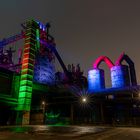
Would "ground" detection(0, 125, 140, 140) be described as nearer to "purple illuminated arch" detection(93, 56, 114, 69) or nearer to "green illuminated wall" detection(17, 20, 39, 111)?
"green illuminated wall" detection(17, 20, 39, 111)

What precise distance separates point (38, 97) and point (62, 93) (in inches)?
263

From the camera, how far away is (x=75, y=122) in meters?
32.7

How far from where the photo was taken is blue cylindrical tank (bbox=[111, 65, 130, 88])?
4172 centimetres

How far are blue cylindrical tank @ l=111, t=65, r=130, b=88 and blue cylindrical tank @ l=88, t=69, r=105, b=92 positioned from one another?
344 cm

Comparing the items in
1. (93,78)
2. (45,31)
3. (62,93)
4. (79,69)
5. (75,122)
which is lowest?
(75,122)

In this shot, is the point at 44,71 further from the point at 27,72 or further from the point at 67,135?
the point at 67,135

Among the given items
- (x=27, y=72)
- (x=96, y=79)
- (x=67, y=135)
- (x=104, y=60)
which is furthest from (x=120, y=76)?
(x=67, y=135)

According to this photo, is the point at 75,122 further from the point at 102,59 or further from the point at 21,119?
the point at 102,59

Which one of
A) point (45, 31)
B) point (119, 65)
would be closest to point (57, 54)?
point (45, 31)

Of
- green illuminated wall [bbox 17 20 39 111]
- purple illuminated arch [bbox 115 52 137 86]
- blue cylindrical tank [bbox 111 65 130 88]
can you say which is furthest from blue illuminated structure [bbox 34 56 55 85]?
purple illuminated arch [bbox 115 52 137 86]

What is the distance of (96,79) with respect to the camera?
45.9 m

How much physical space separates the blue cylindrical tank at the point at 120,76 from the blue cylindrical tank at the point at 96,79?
344 centimetres

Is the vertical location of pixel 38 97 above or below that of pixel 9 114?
above

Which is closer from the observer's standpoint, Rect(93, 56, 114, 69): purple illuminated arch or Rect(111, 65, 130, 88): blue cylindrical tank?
Rect(111, 65, 130, 88): blue cylindrical tank
